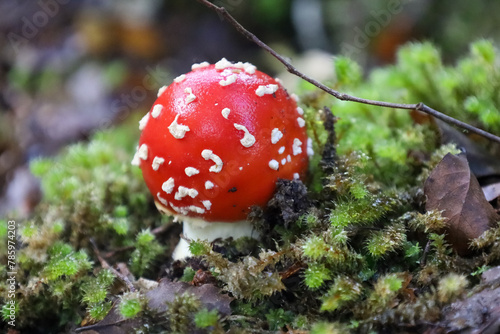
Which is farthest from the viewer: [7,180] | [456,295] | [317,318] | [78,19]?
[78,19]

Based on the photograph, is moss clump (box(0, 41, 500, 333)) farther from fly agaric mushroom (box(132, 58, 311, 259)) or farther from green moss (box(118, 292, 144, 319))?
fly agaric mushroom (box(132, 58, 311, 259))

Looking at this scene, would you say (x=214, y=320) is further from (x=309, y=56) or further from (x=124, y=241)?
(x=309, y=56)

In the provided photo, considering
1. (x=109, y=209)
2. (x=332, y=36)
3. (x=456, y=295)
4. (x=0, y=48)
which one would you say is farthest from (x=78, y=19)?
(x=456, y=295)

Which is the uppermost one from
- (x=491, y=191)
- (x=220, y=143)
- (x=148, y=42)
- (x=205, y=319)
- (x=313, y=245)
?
(x=148, y=42)

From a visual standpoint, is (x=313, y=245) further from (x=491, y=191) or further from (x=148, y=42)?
(x=148, y=42)

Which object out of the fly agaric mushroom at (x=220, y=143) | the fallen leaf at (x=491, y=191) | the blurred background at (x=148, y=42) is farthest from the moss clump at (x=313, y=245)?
the blurred background at (x=148, y=42)

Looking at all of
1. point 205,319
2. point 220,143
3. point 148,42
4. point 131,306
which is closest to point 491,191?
point 220,143
